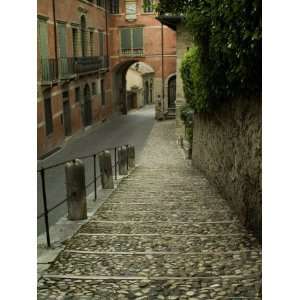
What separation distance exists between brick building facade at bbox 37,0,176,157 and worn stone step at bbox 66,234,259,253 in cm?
928

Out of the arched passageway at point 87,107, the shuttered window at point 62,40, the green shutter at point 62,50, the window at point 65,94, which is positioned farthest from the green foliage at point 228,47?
the arched passageway at point 87,107

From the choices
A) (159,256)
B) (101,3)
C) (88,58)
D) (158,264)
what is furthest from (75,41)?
(158,264)

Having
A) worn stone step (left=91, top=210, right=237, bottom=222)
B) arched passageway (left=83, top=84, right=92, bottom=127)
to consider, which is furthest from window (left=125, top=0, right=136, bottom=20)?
worn stone step (left=91, top=210, right=237, bottom=222)

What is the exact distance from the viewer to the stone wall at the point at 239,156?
4836mm

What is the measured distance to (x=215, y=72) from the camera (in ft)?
22.4

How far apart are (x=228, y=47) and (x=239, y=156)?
1.61 metres

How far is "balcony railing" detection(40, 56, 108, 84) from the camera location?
1725 cm

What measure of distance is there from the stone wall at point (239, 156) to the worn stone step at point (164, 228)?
0.23 metres

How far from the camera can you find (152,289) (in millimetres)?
3322

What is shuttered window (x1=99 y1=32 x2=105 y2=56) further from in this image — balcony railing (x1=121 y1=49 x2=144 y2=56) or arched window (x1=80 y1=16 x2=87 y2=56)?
arched window (x1=80 y1=16 x2=87 y2=56)

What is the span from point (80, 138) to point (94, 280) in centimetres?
1929
